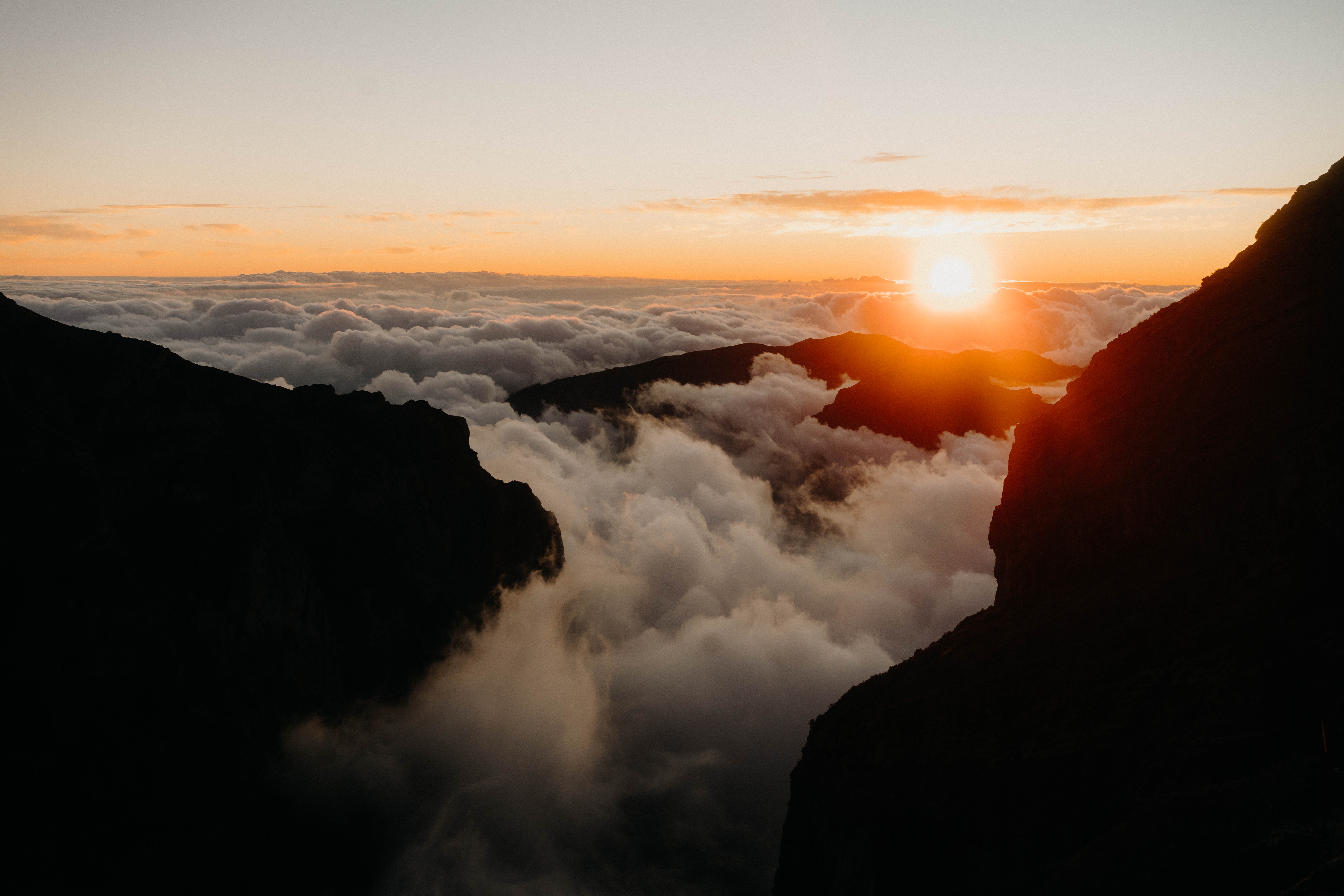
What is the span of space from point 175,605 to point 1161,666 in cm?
3853

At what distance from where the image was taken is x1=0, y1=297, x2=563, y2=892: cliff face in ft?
88.6

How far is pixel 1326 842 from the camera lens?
464 inches

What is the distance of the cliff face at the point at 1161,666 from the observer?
1462 centimetres

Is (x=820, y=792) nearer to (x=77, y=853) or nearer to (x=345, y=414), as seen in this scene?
(x=77, y=853)

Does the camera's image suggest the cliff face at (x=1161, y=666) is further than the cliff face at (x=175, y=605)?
No

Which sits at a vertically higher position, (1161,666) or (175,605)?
(1161,666)

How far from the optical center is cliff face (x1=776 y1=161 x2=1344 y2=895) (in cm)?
1462

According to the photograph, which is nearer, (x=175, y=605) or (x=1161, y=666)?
(x=1161, y=666)

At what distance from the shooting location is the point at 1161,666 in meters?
18.8

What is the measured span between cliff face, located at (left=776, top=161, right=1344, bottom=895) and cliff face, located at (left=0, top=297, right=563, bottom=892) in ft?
90.2

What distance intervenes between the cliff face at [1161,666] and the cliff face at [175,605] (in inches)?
1082

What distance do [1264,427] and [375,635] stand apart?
5568cm

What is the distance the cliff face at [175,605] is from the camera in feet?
88.6

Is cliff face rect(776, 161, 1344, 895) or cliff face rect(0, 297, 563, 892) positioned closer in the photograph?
cliff face rect(776, 161, 1344, 895)
